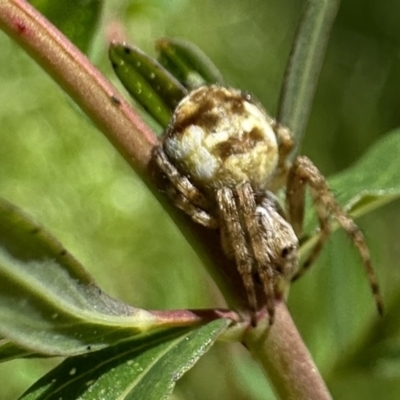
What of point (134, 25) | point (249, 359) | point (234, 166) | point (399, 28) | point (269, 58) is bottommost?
point (249, 359)

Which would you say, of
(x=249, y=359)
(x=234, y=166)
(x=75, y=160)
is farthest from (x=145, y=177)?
(x=75, y=160)

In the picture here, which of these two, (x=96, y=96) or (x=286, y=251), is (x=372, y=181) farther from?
(x=96, y=96)

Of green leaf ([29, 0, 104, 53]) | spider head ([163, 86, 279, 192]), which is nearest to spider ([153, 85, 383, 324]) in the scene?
spider head ([163, 86, 279, 192])

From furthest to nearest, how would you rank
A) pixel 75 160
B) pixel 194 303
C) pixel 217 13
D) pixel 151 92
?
pixel 217 13 → pixel 75 160 → pixel 194 303 → pixel 151 92

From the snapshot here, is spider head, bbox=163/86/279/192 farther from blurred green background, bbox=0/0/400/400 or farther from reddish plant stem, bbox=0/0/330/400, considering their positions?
blurred green background, bbox=0/0/400/400

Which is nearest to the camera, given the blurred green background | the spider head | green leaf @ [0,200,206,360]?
green leaf @ [0,200,206,360]

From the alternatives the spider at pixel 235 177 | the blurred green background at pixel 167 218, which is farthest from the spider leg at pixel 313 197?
the blurred green background at pixel 167 218

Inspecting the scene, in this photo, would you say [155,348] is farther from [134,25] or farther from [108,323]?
[134,25]
